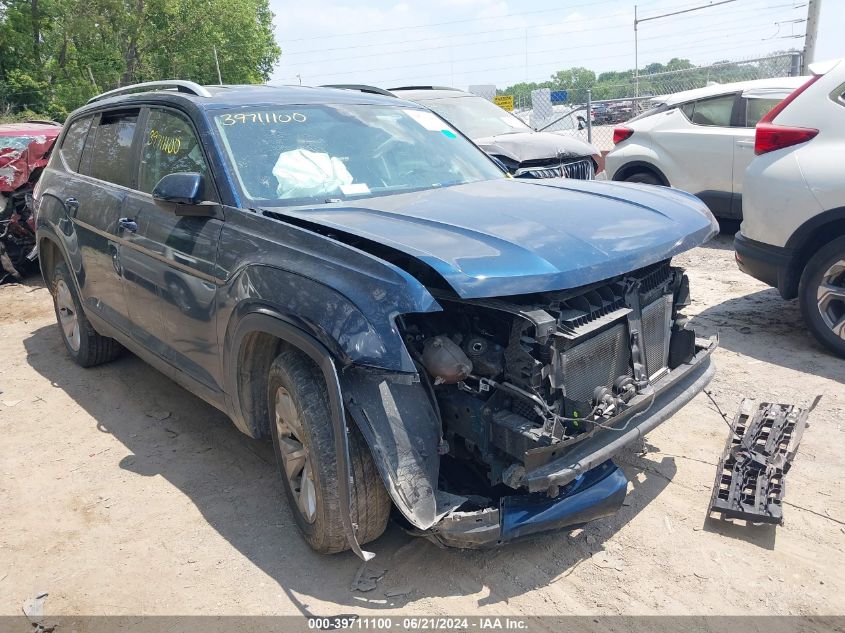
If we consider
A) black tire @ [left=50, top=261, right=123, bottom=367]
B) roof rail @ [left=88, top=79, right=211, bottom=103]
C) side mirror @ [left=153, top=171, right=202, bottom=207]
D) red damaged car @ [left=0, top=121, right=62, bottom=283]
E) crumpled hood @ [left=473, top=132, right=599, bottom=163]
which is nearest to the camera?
side mirror @ [left=153, top=171, right=202, bottom=207]

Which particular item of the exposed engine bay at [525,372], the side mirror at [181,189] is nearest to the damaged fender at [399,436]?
the exposed engine bay at [525,372]

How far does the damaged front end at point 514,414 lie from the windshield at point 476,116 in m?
6.24

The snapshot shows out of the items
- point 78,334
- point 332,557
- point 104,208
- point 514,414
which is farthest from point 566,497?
point 78,334

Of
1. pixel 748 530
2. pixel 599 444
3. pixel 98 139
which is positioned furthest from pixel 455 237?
pixel 98 139

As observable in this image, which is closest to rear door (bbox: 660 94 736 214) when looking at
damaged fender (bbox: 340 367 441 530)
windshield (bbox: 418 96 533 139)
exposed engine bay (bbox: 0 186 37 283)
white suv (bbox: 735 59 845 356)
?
A: windshield (bbox: 418 96 533 139)

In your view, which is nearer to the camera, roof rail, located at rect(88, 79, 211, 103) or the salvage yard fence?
roof rail, located at rect(88, 79, 211, 103)

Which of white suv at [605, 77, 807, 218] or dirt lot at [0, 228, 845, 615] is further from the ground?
white suv at [605, 77, 807, 218]

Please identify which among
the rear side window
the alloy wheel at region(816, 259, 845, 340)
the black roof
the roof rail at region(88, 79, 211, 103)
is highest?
the roof rail at region(88, 79, 211, 103)

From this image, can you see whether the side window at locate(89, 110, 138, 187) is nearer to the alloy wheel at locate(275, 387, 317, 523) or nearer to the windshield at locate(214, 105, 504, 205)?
the windshield at locate(214, 105, 504, 205)

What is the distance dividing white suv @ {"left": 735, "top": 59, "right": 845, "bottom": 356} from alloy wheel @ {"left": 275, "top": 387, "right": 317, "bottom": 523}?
145 inches

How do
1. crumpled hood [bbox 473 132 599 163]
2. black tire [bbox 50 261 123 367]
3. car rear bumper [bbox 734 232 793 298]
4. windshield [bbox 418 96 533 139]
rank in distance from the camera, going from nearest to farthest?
car rear bumper [bbox 734 232 793 298], black tire [bbox 50 261 123 367], crumpled hood [bbox 473 132 599 163], windshield [bbox 418 96 533 139]

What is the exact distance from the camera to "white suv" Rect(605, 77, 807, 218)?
312 inches

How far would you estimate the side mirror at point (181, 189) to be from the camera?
3328mm

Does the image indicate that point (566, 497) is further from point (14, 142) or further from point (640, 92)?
point (640, 92)
